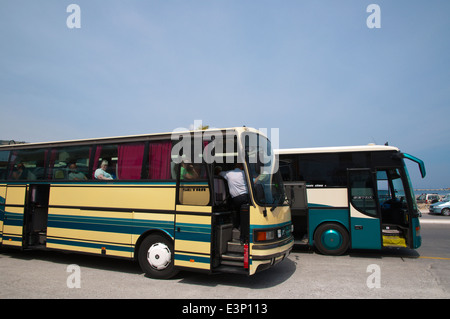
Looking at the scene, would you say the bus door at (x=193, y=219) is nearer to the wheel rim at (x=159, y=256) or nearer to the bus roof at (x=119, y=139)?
the wheel rim at (x=159, y=256)

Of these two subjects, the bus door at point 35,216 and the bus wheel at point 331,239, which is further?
the bus wheel at point 331,239

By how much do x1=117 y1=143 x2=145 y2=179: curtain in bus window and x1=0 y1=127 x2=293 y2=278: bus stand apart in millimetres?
23

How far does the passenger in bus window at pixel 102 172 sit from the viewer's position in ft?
23.5

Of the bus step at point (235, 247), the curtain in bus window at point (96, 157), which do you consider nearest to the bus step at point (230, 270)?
the bus step at point (235, 247)

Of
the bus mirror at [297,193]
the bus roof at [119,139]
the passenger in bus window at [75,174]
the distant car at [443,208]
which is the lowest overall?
the distant car at [443,208]

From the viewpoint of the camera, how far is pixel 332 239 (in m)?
8.86

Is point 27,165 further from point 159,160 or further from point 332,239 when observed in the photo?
point 332,239

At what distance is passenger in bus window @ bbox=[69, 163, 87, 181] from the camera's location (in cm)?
748

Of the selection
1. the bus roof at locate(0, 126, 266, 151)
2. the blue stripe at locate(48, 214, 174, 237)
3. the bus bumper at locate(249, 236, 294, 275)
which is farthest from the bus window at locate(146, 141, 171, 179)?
the bus bumper at locate(249, 236, 294, 275)

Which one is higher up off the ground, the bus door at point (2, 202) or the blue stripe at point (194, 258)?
the bus door at point (2, 202)

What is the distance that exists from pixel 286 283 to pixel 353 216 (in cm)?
368

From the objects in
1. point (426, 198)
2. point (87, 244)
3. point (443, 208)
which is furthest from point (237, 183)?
point (426, 198)

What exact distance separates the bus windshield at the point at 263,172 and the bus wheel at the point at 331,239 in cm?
300
